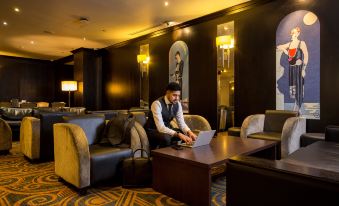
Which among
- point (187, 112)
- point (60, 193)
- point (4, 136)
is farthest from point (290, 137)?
point (4, 136)

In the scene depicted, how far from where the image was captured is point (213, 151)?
2361 millimetres

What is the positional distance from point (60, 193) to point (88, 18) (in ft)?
13.9

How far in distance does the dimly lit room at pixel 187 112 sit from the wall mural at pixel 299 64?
0.05ft

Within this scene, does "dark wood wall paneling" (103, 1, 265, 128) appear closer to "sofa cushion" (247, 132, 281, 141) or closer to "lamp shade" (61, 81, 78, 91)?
"lamp shade" (61, 81, 78, 91)

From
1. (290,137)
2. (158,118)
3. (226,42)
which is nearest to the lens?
(158,118)

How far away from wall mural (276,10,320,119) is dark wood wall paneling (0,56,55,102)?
10.5m

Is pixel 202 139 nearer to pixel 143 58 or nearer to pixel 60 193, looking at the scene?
pixel 60 193

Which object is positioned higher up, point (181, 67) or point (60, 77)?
point (60, 77)

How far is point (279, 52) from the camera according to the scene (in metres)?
4.22

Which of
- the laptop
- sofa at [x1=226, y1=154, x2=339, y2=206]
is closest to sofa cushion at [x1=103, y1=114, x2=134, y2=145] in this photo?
the laptop

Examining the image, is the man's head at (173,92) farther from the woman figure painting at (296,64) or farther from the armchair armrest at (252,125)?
the woman figure painting at (296,64)

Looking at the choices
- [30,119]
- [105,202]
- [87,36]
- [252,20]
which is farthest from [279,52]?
[87,36]

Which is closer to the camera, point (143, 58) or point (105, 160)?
point (105, 160)

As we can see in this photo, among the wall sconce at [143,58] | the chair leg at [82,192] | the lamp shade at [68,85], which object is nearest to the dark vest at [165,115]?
the chair leg at [82,192]
